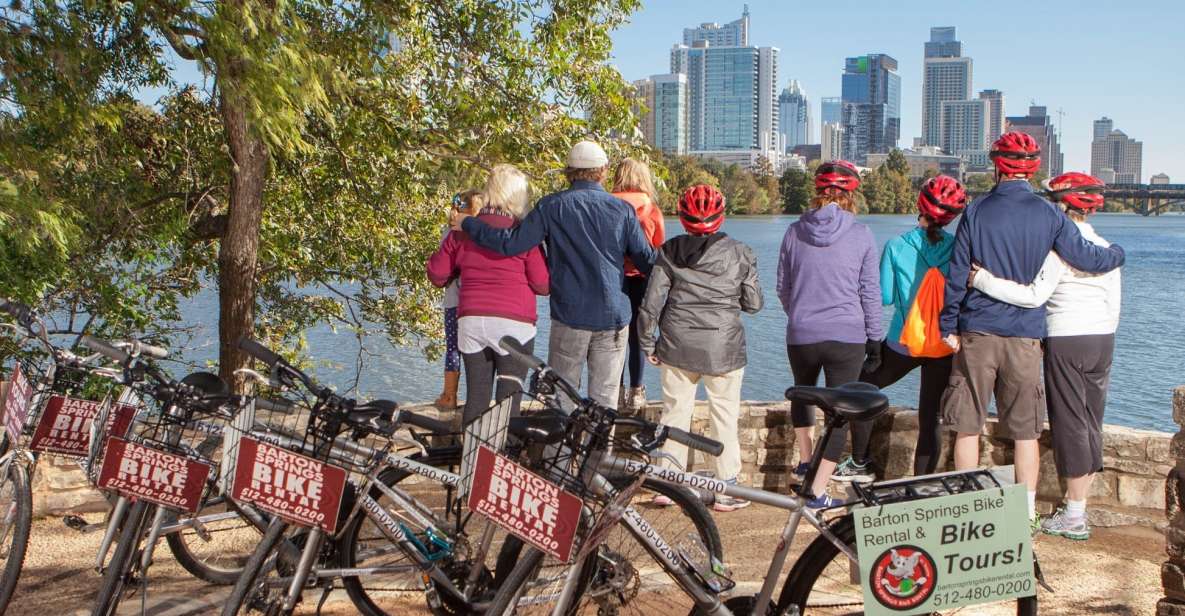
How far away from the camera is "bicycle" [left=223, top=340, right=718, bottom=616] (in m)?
3.43

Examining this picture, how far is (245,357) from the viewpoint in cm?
990

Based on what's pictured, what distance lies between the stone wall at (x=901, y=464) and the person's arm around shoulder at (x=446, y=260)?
1555mm

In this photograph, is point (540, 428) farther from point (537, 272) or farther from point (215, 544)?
point (215, 544)

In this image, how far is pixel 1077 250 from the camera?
4.93 m

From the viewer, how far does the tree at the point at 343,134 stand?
8.11 meters

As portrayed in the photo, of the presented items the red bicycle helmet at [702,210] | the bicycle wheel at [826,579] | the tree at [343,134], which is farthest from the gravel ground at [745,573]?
the tree at [343,134]

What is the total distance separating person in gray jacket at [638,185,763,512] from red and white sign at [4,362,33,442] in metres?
2.56

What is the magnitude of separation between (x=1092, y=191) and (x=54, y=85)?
592 centimetres

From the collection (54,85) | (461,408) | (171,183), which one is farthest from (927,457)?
(171,183)

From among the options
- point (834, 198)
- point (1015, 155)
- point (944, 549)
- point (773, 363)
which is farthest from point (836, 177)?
point (773, 363)

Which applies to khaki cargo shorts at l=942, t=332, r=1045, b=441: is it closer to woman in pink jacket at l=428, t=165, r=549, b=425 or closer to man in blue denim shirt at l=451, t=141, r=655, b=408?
man in blue denim shirt at l=451, t=141, r=655, b=408

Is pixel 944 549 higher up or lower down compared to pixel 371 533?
higher up

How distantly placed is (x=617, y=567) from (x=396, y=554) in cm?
84

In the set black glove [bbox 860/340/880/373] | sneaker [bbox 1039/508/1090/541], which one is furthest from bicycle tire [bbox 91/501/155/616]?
sneaker [bbox 1039/508/1090/541]
